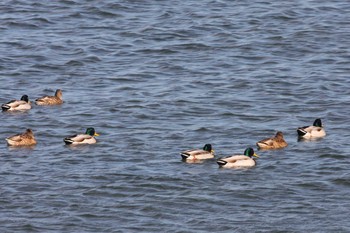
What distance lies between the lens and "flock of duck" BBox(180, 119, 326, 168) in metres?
28.1

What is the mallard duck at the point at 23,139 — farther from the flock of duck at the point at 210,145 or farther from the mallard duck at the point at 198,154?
the mallard duck at the point at 198,154

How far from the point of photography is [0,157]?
29.0 metres

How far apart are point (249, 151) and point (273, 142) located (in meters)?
1.28

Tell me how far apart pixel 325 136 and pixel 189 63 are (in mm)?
9457

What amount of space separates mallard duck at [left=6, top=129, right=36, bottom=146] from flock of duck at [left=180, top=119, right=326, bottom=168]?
13.2ft

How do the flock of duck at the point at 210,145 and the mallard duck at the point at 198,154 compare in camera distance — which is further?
the mallard duck at the point at 198,154

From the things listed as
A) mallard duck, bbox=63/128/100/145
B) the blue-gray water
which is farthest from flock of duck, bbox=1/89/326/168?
the blue-gray water

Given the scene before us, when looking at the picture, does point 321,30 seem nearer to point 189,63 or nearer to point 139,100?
point 189,63

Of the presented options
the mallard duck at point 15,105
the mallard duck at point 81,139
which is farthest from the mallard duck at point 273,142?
the mallard duck at point 15,105

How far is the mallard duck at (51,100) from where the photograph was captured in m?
34.2

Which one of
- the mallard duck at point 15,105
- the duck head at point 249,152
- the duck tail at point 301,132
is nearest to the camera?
the duck head at point 249,152

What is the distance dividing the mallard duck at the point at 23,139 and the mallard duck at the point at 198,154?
13.2 ft

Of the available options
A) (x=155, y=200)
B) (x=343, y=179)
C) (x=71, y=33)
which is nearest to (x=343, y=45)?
(x=71, y=33)

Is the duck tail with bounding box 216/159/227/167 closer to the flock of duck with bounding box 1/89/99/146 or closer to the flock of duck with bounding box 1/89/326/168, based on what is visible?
the flock of duck with bounding box 1/89/326/168
